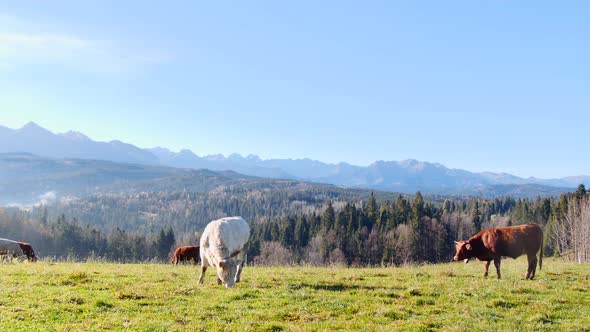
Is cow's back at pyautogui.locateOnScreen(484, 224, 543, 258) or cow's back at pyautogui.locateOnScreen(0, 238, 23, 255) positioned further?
cow's back at pyautogui.locateOnScreen(0, 238, 23, 255)

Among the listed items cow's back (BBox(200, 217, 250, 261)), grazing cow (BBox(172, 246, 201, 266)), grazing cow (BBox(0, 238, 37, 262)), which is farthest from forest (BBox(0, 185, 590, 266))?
cow's back (BBox(200, 217, 250, 261))

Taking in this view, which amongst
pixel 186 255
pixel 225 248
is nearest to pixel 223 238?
pixel 225 248

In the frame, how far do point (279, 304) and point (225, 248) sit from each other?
444 centimetres

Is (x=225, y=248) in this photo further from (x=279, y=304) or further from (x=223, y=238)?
(x=279, y=304)

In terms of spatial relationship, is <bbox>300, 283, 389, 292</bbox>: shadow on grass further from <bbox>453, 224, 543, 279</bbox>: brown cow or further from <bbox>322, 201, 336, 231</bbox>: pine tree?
<bbox>322, 201, 336, 231</bbox>: pine tree

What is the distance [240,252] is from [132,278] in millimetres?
4472

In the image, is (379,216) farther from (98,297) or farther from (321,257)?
(98,297)

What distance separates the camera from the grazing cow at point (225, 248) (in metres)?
14.9

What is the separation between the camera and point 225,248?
15.8 m

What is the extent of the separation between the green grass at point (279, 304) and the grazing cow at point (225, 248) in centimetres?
58

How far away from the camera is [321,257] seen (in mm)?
104875

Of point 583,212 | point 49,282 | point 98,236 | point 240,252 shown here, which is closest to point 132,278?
point 49,282

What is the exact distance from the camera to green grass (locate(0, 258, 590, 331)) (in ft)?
32.9

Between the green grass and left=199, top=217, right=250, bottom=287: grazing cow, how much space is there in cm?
58
